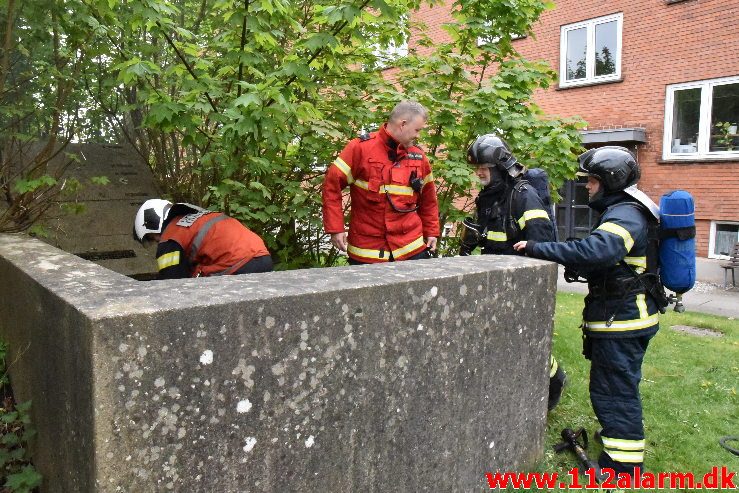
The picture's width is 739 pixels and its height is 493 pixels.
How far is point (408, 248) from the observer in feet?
14.5

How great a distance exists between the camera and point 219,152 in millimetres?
4230

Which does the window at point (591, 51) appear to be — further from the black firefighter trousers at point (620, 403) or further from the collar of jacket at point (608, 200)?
the black firefighter trousers at point (620, 403)

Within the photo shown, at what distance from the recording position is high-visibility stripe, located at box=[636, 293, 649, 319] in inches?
133

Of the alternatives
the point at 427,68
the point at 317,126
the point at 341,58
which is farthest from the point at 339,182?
the point at 427,68

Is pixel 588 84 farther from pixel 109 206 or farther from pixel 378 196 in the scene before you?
pixel 109 206

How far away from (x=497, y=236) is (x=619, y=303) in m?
0.92

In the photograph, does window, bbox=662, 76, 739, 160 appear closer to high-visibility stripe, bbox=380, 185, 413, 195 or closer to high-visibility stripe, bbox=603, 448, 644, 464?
high-visibility stripe, bbox=380, 185, 413, 195

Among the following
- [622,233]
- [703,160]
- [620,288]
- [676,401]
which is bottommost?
[676,401]

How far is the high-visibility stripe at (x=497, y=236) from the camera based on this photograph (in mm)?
3934

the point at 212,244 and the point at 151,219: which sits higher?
the point at 151,219

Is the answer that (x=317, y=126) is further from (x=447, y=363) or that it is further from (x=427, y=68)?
(x=447, y=363)

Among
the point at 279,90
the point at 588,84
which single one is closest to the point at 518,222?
the point at 279,90

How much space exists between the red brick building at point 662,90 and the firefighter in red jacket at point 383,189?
849 cm

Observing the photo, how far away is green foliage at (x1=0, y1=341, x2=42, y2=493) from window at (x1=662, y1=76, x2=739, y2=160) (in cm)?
1282
